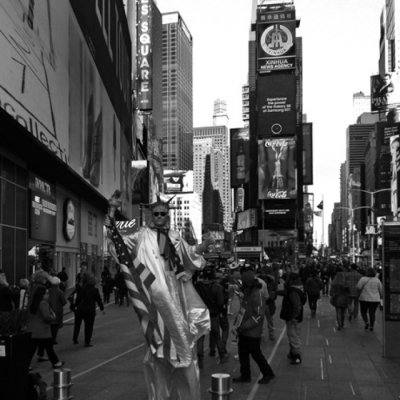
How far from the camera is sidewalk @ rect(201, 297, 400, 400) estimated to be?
7.84 metres

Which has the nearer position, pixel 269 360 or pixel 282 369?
pixel 282 369

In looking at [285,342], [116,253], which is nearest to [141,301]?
[116,253]

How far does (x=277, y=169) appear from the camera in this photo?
280 ft

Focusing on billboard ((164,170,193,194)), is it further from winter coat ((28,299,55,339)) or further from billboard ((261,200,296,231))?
winter coat ((28,299,55,339))

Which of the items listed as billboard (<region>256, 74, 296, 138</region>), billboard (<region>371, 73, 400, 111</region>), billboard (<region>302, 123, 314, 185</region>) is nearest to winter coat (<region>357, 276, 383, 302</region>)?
billboard (<region>256, 74, 296, 138</region>)

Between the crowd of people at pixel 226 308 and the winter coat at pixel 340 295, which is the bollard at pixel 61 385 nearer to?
A: the crowd of people at pixel 226 308

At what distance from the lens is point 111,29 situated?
37.0 meters

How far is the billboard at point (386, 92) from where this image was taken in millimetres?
95938

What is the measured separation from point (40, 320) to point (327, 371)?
4673 mm

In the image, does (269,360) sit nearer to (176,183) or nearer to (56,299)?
(56,299)

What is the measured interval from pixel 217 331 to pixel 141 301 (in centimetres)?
514

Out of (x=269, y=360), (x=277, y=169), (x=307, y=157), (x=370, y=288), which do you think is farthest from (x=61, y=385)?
(x=307, y=157)

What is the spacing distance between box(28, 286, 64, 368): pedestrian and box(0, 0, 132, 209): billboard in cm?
607

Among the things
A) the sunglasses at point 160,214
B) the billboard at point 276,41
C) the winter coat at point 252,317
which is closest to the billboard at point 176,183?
the billboard at point 276,41
